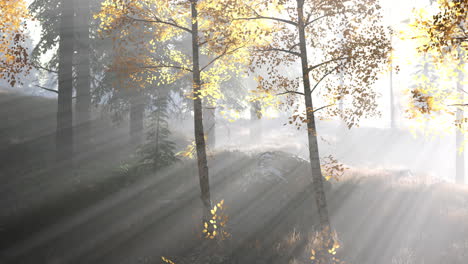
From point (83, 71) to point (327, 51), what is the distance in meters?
13.1

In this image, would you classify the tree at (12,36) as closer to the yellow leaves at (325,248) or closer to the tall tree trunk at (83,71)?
the tall tree trunk at (83,71)

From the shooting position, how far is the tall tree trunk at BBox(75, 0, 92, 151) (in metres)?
16.2

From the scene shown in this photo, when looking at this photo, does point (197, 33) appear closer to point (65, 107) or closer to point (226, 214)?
point (226, 214)

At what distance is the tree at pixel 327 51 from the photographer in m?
7.53

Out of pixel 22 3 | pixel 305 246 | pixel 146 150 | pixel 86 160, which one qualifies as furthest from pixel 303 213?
pixel 22 3

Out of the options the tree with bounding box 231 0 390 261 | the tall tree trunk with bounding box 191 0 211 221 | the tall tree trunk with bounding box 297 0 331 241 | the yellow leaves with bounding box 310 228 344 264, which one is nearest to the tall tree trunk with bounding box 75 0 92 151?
the tall tree trunk with bounding box 191 0 211 221

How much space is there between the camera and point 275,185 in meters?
11.3

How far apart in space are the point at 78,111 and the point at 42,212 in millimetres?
8437

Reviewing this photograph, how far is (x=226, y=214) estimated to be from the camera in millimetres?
9844

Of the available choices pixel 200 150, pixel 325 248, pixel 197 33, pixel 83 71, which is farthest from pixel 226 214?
pixel 83 71

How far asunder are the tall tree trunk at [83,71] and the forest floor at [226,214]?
11.8 feet

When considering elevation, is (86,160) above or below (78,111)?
below

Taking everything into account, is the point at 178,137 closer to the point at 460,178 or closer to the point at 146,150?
the point at 146,150

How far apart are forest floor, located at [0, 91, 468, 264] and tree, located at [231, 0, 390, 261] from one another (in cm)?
192
